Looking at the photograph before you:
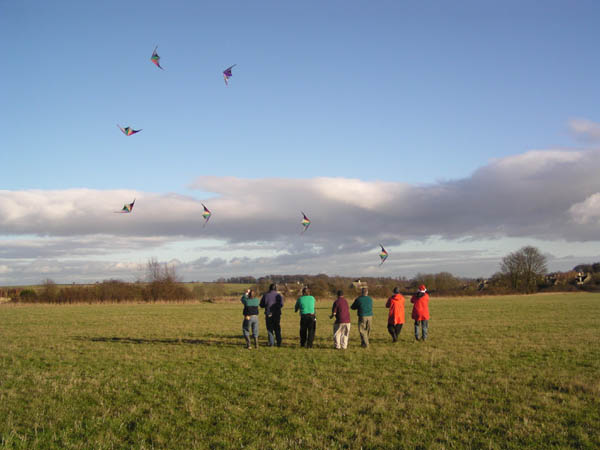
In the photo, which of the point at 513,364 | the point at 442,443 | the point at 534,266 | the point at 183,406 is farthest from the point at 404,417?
the point at 534,266

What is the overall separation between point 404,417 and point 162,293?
65559 mm

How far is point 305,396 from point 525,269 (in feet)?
324

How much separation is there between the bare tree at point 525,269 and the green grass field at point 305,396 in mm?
86448

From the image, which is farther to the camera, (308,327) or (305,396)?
(308,327)

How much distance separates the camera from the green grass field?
256 inches

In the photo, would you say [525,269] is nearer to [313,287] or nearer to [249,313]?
[313,287]

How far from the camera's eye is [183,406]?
8.15 metres

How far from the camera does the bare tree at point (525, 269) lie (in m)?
94.3

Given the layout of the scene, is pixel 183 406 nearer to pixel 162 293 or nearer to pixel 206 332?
pixel 206 332

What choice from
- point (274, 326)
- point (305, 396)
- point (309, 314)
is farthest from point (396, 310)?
point (305, 396)

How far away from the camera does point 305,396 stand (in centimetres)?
874

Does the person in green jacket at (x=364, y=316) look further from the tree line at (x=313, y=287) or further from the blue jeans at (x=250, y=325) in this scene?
the tree line at (x=313, y=287)

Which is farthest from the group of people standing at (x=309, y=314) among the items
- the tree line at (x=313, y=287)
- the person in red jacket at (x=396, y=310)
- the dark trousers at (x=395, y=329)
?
the tree line at (x=313, y=287)

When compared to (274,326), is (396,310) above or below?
above
